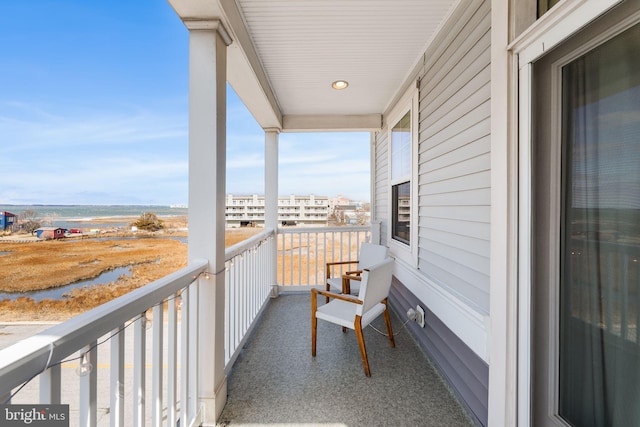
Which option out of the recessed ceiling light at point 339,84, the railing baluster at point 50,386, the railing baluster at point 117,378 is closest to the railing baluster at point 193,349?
the railing baluster at point 117,378

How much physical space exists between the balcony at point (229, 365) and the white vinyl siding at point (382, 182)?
1.36 meters

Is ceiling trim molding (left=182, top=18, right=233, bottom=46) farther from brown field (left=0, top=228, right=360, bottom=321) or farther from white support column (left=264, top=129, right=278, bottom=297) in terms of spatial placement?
white support column (left=264, top=129, right=278, bottom=297)

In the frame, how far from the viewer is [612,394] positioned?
0.94 meters

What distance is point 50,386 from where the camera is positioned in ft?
2.33

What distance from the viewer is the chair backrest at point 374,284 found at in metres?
2.08

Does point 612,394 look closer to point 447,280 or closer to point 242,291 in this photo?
point 447,280

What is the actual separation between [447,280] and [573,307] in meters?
0.96

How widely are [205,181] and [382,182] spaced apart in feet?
9.79

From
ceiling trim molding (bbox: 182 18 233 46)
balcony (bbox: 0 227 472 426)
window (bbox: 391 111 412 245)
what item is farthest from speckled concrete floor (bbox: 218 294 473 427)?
ceiling trim molding (bbox: 182 18 233 46)

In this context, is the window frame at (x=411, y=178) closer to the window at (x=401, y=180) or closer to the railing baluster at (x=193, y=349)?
the window at (x=401, y=180)

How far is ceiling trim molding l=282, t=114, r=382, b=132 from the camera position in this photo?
12.8ft

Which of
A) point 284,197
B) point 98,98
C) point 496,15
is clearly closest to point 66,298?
point 98,98

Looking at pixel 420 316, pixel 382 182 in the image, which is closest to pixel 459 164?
pixel 420 316

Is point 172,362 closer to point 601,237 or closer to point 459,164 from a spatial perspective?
point 601,237
